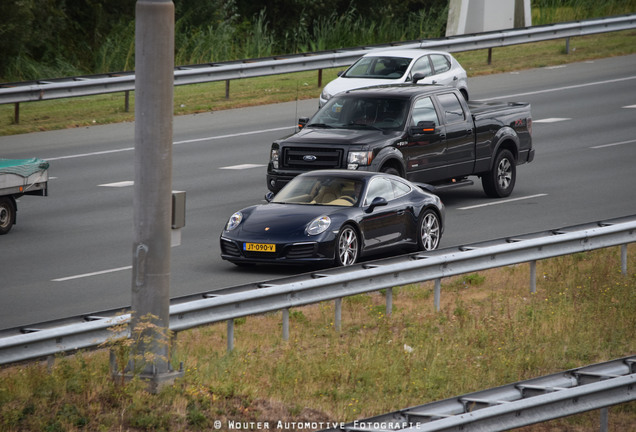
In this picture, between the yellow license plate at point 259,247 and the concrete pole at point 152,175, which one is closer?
the concrete pole at point 152,175

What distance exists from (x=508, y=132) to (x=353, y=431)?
14.6 meters

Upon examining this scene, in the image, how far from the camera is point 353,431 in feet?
29.5

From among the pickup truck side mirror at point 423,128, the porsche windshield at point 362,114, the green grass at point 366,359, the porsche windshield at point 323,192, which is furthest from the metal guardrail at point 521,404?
the porsche windshield at point 362,114

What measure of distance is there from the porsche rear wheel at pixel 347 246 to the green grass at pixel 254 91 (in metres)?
11.8

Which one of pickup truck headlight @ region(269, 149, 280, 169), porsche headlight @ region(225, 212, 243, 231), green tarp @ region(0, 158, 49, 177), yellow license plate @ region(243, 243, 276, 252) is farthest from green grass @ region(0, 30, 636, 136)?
yellow license plate @ region(243, 243, 276, 252)

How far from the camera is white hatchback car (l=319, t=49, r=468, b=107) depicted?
28.7m

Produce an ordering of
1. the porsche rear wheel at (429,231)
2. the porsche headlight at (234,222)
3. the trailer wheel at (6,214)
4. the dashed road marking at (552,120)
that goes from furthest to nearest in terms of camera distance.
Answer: the dashed road marking at (552,120)
the trailer wheel at (6,214)
the porsche rear wheel at (429,231)
the porsche headlight at (234,222)

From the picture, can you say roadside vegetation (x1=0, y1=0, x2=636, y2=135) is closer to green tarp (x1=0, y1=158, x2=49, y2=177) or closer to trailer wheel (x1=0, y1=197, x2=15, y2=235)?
green tarp (x1=0, y1=158, x2=49, y2=177)

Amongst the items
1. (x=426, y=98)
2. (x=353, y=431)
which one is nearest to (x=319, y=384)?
(x=353, y=431)

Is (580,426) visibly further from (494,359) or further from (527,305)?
(527,305)

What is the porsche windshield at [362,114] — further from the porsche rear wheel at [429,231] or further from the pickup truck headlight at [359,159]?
the porsche rear wheel at [429,231]

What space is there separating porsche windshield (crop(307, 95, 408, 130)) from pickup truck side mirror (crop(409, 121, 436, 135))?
21 centimetres

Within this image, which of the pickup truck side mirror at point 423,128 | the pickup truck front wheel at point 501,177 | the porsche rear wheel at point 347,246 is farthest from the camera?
the pickup truck front wheel at point 501,177

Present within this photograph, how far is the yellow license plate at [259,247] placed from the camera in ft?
54.3
